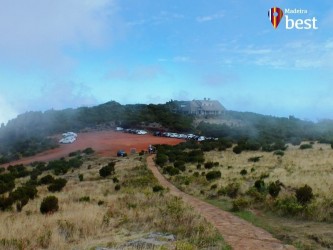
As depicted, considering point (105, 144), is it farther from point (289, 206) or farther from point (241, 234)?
point (241, 234)

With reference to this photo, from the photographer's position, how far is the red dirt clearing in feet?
223

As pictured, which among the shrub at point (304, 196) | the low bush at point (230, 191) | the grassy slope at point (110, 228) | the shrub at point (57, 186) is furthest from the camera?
the shrub at point (57, 186)

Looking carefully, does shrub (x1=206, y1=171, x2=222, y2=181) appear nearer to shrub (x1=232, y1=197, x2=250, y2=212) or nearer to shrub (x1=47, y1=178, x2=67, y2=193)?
shrub (x1=232, y1=197, x2=250, y2=212)

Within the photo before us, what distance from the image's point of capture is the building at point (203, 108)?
416ft

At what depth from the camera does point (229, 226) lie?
12.5m

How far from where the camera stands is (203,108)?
128 m

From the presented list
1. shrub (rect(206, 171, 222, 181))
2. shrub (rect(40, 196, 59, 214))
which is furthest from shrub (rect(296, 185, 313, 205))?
shrub (rect(206, 171, 222, 181))

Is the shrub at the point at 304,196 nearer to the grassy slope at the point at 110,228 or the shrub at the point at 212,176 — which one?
the grassy slope at the point at 110,228

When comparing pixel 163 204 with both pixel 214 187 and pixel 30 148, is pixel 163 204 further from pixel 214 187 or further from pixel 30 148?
pixel 30 148

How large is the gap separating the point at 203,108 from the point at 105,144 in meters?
59.7

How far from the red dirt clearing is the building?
1702 inches

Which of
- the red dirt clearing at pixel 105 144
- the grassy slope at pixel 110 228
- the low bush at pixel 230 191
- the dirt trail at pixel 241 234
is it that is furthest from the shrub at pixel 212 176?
the red dirt clearing at pixel 105 144

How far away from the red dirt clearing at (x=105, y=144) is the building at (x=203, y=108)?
43.2 metres

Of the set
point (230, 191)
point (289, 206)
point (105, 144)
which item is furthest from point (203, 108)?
point (289, 206)
